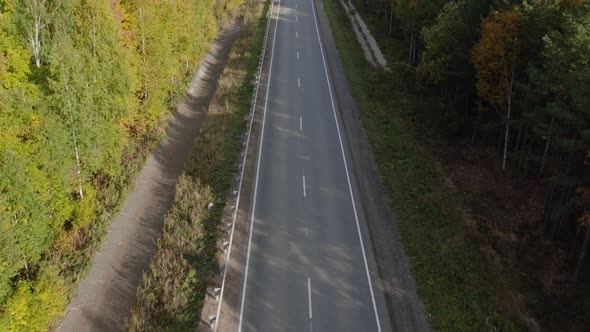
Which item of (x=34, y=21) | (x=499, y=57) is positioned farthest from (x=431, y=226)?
(x=34, y=21)

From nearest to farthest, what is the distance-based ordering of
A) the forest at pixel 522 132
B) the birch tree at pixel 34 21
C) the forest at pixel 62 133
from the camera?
the forest at pixel 62 133 → the forest at pixel 522 132 → the birch tree at pixel 34 21

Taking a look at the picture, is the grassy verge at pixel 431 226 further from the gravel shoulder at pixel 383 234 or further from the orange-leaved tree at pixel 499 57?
the orange-leaved tree at pixel 499 57

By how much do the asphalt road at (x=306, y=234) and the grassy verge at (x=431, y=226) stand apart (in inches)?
95.7

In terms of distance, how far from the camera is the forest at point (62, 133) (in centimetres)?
1995

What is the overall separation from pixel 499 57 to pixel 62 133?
25949 millimetres

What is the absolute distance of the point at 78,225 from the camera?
25.6 m

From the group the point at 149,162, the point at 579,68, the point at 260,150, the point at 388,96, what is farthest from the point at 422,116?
the point at 149,162

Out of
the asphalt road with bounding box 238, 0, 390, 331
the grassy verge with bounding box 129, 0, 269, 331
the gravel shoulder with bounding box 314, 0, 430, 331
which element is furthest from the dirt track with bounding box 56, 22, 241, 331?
the gravel shoulder with bounding box 314, 0, 430, 331

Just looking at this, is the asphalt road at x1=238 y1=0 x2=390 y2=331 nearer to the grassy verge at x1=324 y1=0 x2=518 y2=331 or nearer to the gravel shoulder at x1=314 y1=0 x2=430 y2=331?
the gravel shoulder at x1=314 y1=0 x2=430 y2=331

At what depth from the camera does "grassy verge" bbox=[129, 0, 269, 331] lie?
20609 mm

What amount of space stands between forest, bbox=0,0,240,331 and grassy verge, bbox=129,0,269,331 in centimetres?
374

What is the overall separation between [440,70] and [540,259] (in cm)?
1741

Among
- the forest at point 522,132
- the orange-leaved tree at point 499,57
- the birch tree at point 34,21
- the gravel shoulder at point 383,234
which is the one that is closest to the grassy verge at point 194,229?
the gravel shoulder at point 383,234

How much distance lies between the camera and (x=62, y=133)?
23.5m
